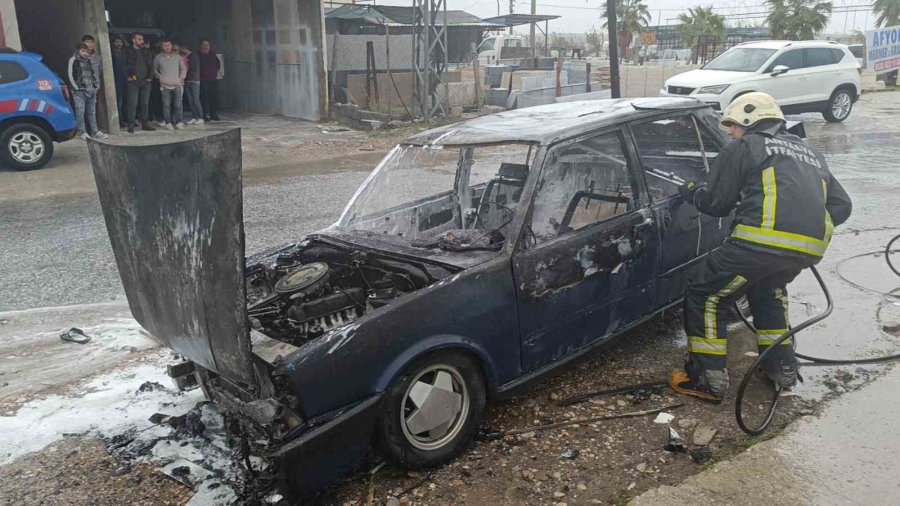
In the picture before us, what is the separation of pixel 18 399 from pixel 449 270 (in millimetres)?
2619

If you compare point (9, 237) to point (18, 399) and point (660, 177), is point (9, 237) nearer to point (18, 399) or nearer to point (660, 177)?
point (18, 399)

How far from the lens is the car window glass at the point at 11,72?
10281 millimetres

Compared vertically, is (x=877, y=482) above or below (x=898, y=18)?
below

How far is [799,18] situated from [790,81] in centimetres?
1737

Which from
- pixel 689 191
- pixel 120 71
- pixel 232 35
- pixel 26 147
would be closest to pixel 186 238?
pixel 689 191

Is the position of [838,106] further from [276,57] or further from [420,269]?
[420,269]

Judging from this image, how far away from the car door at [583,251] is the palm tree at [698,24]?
37743 mm


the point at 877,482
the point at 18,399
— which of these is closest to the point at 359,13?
the point at 18,399

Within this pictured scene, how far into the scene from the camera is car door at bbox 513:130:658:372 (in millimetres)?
3455

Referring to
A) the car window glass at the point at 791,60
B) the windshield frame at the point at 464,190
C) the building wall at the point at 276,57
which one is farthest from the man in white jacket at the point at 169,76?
the car window glass at the point at 791,60

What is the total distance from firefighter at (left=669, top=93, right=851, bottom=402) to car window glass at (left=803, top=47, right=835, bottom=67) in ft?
46.3

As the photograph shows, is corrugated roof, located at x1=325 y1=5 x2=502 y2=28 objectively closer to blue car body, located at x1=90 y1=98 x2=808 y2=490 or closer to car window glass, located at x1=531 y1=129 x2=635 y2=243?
blue car body, located at x1=90 y1=98 x2=808 y2=490

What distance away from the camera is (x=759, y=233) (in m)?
3.54

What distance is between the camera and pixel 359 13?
74.0 ft
